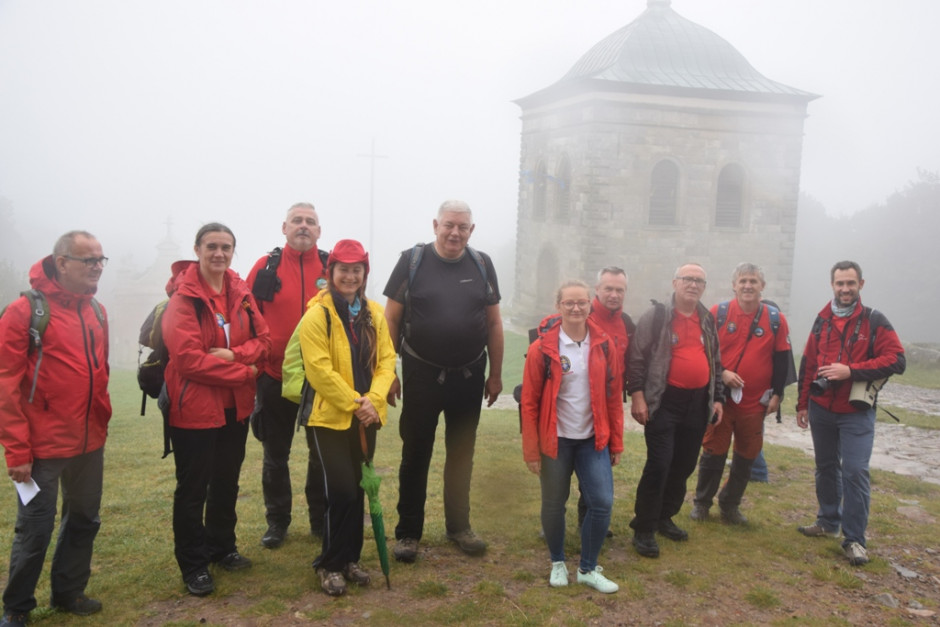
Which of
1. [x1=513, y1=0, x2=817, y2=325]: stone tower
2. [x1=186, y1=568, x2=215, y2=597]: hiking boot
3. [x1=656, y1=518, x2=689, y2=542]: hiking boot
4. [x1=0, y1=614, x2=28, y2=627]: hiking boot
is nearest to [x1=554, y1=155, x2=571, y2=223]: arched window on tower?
[x1=513, y1=0, x2=817, y2=325]: stone tower

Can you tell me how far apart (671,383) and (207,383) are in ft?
9.61

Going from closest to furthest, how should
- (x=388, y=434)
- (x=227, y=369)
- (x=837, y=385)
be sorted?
(x=227, y=369)
(x=837, y=385)
(x=388, y=434)

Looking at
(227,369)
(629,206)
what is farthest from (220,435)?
(629,206)

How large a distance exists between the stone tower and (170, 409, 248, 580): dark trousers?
1823cm

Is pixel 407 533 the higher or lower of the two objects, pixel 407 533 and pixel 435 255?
the lower

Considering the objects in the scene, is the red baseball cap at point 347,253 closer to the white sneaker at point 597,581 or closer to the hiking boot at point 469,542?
the hiking boot at point 469,542

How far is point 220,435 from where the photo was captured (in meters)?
4.39

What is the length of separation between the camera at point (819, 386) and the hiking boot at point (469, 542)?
257 cm

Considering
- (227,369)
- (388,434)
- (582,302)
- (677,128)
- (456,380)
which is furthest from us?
(677,128)

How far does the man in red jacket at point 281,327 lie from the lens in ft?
15.8

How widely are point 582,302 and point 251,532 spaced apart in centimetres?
293

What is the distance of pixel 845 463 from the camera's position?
5188 millimetres

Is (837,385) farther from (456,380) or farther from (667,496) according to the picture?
(456,380)

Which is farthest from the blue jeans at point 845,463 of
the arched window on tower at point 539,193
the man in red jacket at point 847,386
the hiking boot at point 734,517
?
the arched window on tower at point 539,193
